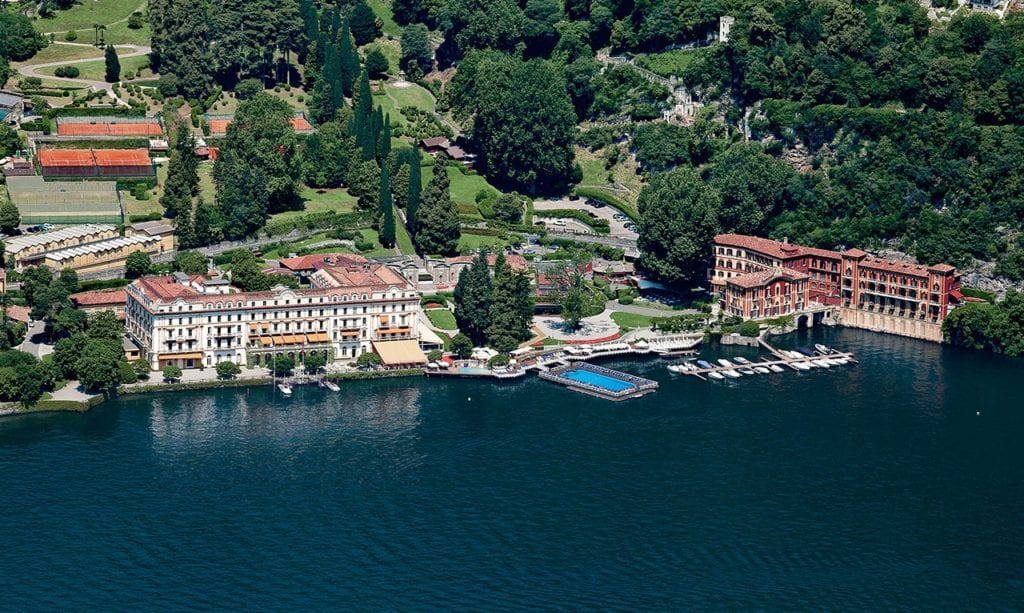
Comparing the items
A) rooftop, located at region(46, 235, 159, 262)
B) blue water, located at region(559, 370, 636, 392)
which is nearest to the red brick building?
blue water, located at region(559, 370, 636, 392)

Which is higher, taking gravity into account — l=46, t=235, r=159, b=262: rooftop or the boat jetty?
l=46, t=235, r=159, b=262: rooftop

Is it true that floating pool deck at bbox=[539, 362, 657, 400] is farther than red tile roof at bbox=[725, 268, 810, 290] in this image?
No

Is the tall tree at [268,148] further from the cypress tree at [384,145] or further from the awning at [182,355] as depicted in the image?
the awning at [182,355]

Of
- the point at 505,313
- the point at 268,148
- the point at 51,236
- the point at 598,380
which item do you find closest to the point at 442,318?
the point at 505,313

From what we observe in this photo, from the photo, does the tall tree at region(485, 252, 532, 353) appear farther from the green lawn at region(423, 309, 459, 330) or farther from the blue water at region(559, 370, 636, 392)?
the blue water at region(559, 370, 636, 392)

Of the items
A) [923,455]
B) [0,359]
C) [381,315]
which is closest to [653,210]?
[381,315]

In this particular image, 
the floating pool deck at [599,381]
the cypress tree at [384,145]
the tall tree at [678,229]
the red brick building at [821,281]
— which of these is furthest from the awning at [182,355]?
the red brick building at [821,281]
